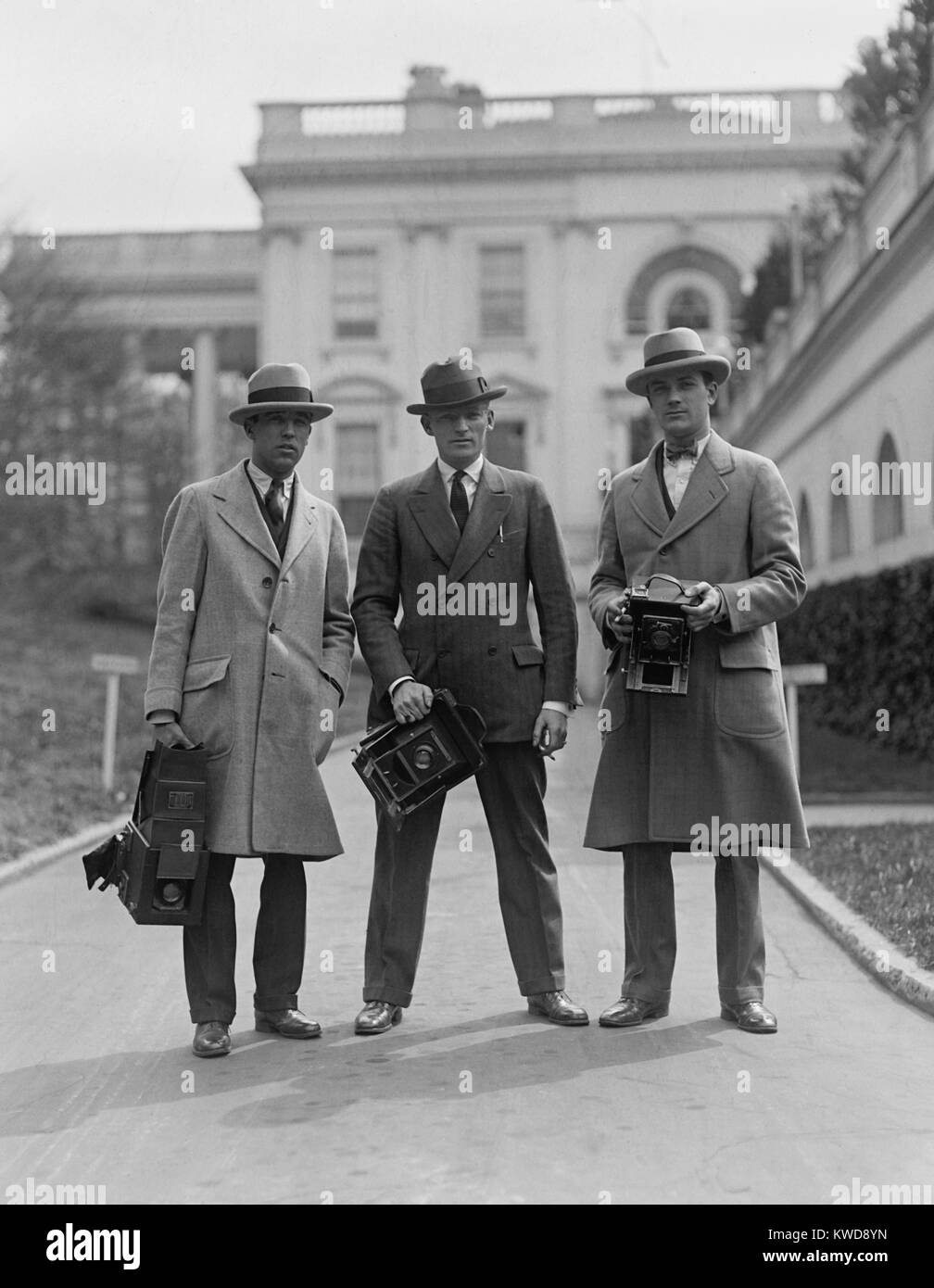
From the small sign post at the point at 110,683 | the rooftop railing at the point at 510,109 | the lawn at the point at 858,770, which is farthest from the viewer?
the rooftop railing at the point at 510,109

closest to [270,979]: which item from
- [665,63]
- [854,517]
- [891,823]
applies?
[665,63]

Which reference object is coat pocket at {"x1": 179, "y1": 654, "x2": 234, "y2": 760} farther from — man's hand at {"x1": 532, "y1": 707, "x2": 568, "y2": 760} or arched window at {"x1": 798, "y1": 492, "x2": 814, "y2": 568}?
arched window at {"x1": 798, "y1": 492, "x2": 814, "y2": 568}

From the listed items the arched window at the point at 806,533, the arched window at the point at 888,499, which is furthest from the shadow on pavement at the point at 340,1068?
the arched window at the point at 806,533

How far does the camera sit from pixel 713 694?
621cm

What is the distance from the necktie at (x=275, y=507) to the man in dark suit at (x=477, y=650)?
314 millimetres

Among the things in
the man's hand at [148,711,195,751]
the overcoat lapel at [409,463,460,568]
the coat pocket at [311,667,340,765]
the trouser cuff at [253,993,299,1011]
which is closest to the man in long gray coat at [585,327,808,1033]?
the overcoat lapel at [409,463,460,568]

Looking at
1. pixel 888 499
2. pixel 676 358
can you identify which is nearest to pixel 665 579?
pixel 676 358

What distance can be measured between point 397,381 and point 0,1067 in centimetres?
3235

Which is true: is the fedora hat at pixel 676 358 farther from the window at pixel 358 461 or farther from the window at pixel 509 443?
the window at pixel 509 443

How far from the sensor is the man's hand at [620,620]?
6047 millimetres

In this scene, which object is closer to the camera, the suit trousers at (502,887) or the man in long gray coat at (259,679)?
the man in long gray coat at (259,679)

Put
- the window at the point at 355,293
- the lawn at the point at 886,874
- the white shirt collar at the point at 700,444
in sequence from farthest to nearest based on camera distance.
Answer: the window at the point at 355,293 < the lawn at the point at 886,874 < the white shirt collar at the point at 700,444

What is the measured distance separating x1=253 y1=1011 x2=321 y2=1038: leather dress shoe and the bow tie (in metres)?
2.40

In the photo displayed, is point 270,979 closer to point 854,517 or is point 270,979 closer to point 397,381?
point 854,517
